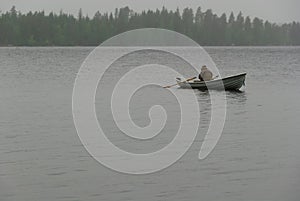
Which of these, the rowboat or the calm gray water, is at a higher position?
the rowboat

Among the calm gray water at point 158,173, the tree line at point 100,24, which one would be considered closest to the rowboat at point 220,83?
the calm gray water at point 158,173

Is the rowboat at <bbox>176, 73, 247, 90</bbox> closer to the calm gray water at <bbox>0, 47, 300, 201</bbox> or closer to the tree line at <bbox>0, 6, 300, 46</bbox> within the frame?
the calm gray water at <bbox>0, 47, 300, 201</bbox>

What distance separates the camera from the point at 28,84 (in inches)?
2084

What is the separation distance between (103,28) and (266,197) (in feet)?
568

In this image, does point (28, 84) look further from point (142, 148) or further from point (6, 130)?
point (142, 148)

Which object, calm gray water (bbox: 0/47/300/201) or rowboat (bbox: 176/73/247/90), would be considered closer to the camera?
calm gray water (bbox: 0/47/300/201)

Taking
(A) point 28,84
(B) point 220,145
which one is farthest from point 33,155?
(A) point 28,84

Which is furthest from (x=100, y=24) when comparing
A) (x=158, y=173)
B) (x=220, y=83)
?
(x=158, y=173)

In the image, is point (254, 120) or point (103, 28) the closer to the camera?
point (254, 120)

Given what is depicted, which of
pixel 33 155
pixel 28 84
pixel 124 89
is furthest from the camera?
pixel 28 84

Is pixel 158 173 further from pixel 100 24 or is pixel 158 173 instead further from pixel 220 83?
pixel 100 24

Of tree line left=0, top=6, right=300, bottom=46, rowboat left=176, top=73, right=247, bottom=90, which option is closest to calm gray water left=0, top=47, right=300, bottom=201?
rowboat left=176, top=73, right=247, bottom=90

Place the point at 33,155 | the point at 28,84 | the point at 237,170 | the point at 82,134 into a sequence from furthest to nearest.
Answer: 1. the point at 28,84
2. the point at 82,134
3. the point at 33,155
4. the point at 237,170

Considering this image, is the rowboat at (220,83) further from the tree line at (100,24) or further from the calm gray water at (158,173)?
the tree line at (100,24)
